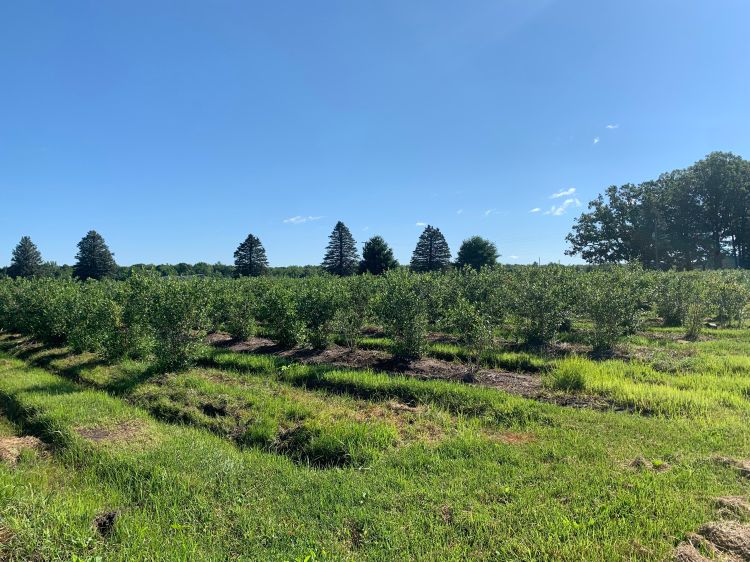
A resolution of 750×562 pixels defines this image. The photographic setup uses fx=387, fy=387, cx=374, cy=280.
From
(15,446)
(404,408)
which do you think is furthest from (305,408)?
(15,446)

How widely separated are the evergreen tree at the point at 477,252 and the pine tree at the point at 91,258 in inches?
2198

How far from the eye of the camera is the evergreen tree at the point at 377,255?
54281 mm

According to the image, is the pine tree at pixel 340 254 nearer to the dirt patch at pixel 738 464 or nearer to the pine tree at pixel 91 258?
the pine tree at pixel 91 258

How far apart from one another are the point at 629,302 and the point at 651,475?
8.88 m

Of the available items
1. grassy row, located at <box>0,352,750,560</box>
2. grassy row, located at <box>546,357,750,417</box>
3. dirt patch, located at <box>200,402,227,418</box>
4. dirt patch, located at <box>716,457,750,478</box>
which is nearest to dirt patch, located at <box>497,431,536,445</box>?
grassy row, located at <box>0,352,750,560</box>

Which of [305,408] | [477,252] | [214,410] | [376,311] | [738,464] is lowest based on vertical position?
[214,410]

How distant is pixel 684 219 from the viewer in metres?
50.8

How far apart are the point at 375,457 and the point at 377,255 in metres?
49.6

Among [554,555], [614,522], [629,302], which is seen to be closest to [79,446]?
[554,555]

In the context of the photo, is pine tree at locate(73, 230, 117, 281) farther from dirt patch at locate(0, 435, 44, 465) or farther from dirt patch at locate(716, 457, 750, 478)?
dirt patch at locate(716, 457, 750, 478)

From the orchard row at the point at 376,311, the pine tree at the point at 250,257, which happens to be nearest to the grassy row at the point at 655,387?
Answer: the orchard row at the point at 376,311

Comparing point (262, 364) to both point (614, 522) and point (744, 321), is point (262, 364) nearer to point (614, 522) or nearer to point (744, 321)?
point (614, 522)

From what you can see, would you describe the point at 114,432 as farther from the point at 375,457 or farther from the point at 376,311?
the point at 376,311

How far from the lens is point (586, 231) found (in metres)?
56.9
